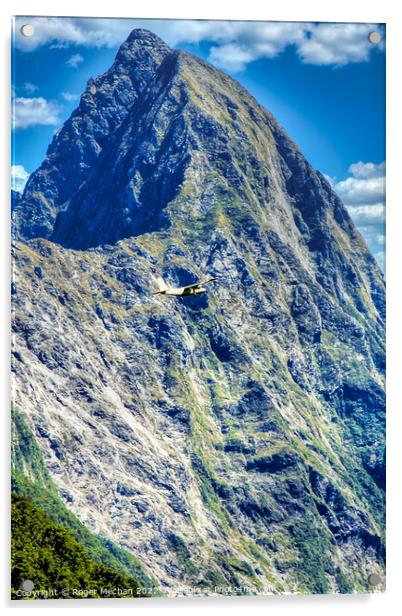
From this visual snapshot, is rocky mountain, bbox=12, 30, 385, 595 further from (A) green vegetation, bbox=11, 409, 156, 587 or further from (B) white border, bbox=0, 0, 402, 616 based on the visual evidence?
(B) white border, bbox=0, 0, 402, 616

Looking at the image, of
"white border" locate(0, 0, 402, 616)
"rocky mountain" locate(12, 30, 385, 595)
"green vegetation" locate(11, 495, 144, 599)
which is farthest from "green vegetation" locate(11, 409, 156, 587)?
"white border" locate(0, 0, 402, 616)

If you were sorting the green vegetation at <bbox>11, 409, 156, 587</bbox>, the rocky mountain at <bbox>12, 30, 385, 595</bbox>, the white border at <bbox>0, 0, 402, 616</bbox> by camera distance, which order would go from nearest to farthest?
the white border at <bbox>0, 0, 402, 616</bbox> < the green vegetation at <bbox>11, 409, 156, 587</bbox> < the rocky mountain at <bbox>12, 30, 385, 595</bbox>

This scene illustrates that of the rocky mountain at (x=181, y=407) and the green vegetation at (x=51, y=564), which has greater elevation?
the rocky mountain at (x=181, y=407)

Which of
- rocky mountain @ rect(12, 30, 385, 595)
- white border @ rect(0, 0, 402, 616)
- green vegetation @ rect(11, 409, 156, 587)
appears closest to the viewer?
white border @ rect(0, 0, 402, 616)
